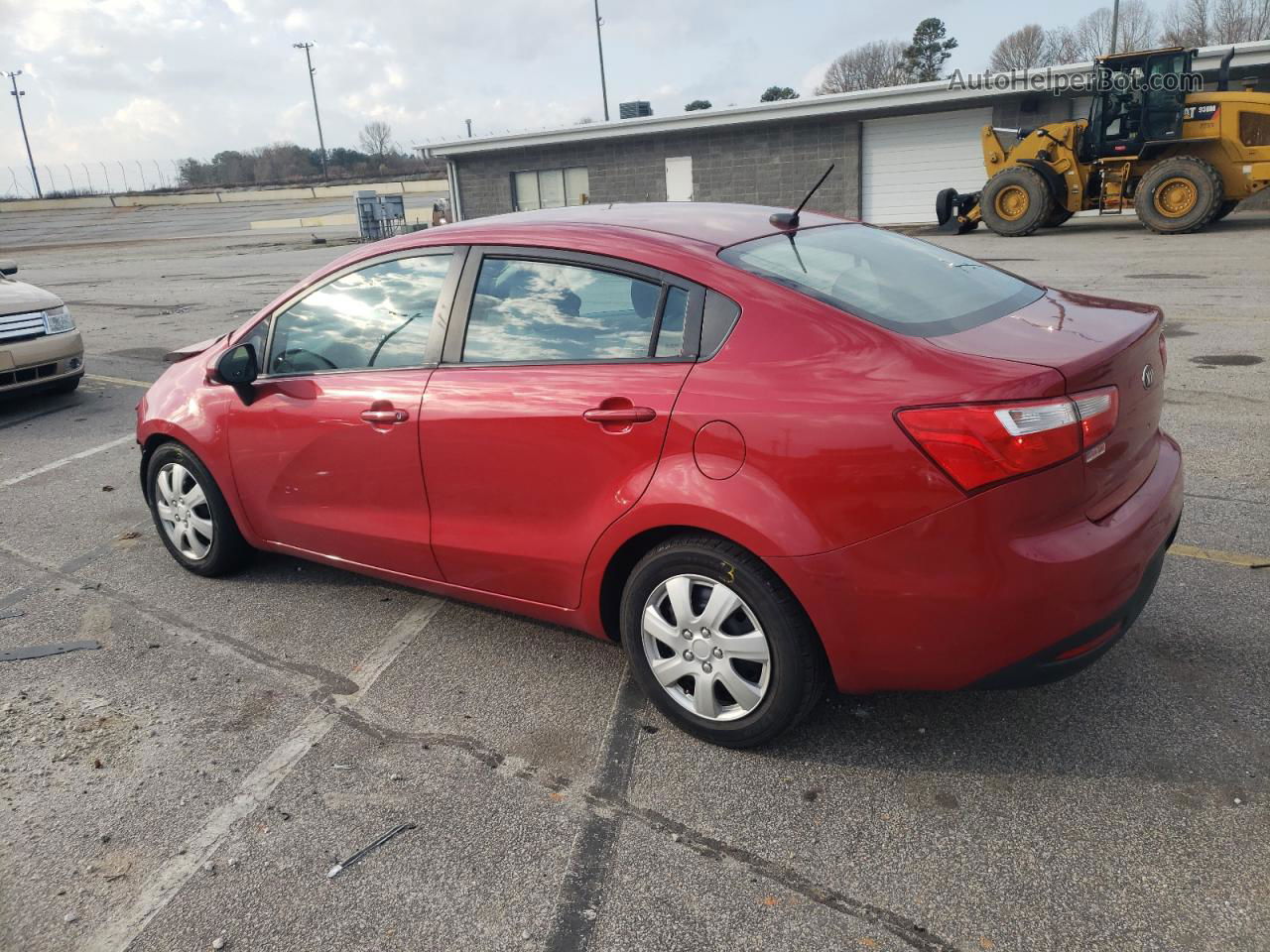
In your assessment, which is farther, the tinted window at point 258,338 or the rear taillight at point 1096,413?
the tinted window at point 258,338

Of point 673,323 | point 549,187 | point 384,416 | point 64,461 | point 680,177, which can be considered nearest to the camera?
point 673,323

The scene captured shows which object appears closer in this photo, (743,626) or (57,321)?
(743,626)

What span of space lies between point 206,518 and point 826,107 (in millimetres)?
25362

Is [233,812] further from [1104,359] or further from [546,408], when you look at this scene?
[1104,359]

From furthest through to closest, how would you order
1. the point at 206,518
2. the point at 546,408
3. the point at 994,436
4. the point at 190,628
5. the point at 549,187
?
the point at 549,187 < the point at 206,518 < the point at 190,628 < the point at 546,408 < the point at 994,436

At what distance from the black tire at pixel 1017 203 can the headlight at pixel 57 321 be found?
1716 cm

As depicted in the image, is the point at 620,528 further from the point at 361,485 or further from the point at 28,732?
the point at 28,732

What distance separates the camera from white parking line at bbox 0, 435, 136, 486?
21.1ft

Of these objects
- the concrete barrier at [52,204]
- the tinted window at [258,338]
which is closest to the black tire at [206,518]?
the tinted window at [258,338]

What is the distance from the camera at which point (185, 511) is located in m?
4.49

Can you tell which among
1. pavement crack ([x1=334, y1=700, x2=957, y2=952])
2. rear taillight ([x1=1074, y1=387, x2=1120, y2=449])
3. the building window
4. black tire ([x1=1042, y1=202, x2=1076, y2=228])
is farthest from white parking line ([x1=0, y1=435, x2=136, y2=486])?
the building window

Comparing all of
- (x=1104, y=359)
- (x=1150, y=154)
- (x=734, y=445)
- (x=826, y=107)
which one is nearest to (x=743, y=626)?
(x=734, y=445)

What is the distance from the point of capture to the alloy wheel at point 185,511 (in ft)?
14.5

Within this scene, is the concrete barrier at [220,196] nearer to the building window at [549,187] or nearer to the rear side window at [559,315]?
the building window at [549,187]
